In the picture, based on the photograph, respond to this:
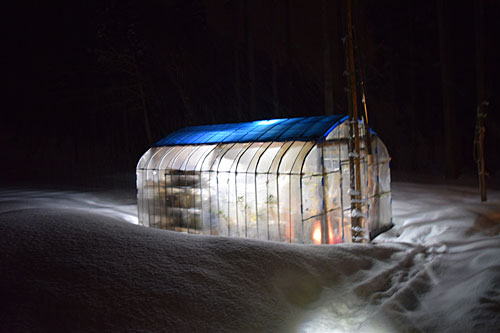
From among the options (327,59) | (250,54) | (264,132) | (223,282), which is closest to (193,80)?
(250,54)

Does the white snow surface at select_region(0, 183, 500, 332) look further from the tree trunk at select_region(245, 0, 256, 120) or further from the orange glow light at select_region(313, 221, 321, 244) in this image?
the tree trunk at select_region(245, 0, 256, 120)

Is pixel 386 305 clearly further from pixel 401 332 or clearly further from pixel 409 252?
pixel 409 252

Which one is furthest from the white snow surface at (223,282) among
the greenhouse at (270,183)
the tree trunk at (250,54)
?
the tree trunk at (250,54)

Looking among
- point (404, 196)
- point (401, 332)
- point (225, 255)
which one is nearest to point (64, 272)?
point (225, 255)

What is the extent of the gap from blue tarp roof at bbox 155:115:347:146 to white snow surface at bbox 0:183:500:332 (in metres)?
3.16

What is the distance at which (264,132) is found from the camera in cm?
1005

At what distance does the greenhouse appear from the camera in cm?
820

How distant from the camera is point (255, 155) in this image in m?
9.24

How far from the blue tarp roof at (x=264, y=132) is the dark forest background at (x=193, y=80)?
763 centimetres

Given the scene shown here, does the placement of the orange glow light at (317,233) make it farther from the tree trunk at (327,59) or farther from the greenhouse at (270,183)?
the tree trunk at (327,59)

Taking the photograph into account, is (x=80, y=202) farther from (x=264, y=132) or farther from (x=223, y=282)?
(x=223, y=282)

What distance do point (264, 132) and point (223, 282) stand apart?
5833 millimetres

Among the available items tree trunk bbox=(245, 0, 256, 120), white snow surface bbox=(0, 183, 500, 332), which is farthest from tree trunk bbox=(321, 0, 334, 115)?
white snow surface bbox=(0, 183, 500, 332)

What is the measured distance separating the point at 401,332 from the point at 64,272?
4279 mm
